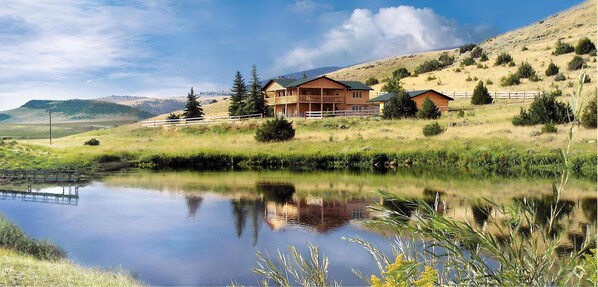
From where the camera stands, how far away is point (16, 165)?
45.4m

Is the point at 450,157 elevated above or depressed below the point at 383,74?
below

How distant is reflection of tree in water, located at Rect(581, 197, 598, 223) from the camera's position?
2020cm

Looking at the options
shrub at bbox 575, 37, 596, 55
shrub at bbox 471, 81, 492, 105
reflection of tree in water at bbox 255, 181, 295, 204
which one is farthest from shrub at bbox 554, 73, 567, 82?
reflection of tree in water at bbox 255, 181, 295, 204

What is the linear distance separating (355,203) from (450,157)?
54.5 ft

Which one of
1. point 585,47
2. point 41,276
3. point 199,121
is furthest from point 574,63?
point 41,276

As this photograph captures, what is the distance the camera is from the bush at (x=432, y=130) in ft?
150

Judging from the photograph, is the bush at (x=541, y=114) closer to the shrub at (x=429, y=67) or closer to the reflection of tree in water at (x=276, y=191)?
the reflection of tree in water at (x=276, y=191)

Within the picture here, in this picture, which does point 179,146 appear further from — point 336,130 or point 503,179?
point 503,179

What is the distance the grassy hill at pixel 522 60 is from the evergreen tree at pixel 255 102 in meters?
21.7

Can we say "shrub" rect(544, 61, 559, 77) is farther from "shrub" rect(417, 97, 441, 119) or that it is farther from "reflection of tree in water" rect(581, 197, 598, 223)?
"reflection of tree in water" rect(581, 197, 598, 223)

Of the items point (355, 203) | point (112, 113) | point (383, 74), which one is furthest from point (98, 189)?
point (112, 113)

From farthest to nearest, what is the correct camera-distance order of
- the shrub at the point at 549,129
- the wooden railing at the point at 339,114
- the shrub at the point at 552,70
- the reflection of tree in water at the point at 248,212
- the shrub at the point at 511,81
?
1. the shrub at the point at 511,81
2. the shrub at the point at 552,70
3. the wooden railing at the point at 339,114
4. the shrub at the point at 549,129
5. the reflection of tree in water at the point at 248,212

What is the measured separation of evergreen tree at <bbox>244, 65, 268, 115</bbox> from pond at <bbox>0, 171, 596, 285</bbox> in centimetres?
3122

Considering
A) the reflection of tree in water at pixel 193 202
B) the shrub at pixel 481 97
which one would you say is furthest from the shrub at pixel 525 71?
the reflection of tree in water at pixel 193 202
